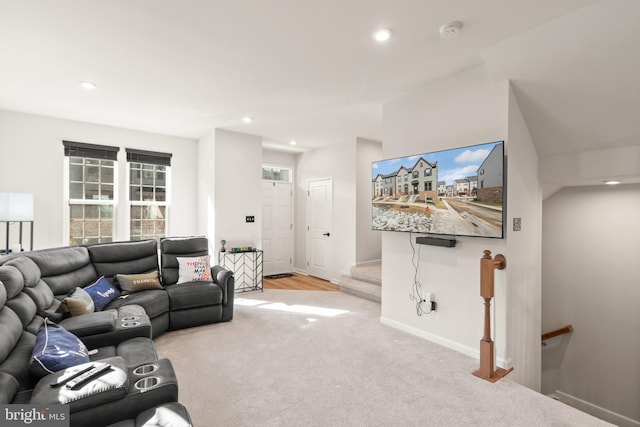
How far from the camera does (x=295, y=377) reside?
A: 8.41ft

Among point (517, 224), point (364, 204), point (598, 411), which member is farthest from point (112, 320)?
point (598, 411)

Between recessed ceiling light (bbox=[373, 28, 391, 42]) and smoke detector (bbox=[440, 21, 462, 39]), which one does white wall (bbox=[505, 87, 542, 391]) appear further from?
recessed ceiling light (bbox=[373, 28, 391, 42])

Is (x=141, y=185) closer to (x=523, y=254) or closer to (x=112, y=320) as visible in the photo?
(x=112, y=320)

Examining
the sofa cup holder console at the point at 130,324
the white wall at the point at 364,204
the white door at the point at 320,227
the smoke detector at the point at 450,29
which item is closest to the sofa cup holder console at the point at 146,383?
the sofa cup holder console at the point at 130,324

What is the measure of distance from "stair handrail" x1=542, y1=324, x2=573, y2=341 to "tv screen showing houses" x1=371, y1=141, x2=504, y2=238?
2344mm

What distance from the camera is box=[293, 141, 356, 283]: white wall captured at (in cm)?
572

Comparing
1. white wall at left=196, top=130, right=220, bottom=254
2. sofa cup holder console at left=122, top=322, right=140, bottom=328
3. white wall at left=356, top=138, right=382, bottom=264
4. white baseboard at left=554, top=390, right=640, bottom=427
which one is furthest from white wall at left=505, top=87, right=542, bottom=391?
white wall at left=196, top=130, right=220, bottom=254

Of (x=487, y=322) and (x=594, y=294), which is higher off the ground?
(x=487, y=322)

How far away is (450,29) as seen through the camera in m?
2.27

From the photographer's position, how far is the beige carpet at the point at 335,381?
2070mm

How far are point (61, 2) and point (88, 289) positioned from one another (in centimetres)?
246

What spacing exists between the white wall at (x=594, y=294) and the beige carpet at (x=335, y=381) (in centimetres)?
241

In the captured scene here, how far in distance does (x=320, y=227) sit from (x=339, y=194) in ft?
2.86

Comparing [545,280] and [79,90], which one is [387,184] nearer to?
[545,280]
